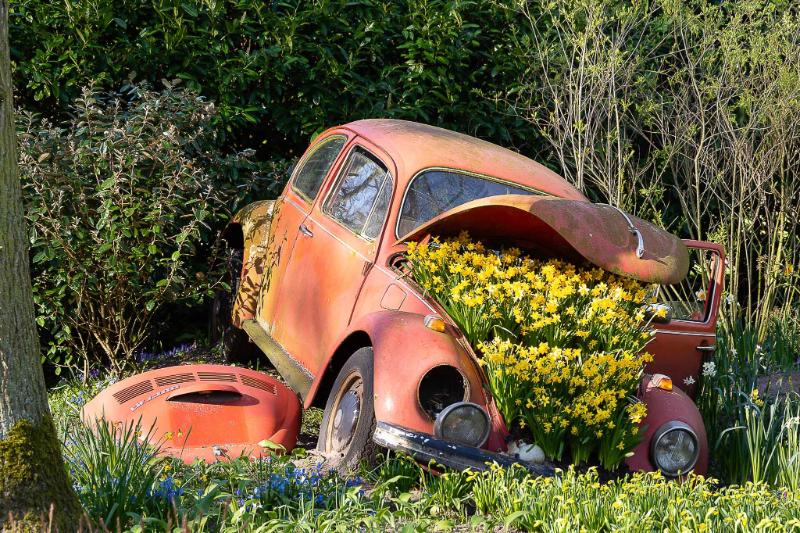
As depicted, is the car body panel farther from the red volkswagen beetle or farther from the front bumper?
the front bumper

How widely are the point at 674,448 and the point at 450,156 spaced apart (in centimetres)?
209

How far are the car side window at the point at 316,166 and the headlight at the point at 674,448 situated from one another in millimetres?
2727

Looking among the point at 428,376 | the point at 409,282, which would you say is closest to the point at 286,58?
the point at 409,282

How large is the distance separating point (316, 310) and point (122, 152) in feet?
5.74

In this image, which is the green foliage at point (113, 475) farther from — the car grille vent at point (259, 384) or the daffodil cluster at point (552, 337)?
the daffodil cluster at point (552, 337)

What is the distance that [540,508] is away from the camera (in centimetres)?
397

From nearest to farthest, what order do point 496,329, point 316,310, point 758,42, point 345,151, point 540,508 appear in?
1. point 540,508
2. point 496,329
3. point 316,310
4. point 345,151
5. point 758,42

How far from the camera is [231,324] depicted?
768 centimetres

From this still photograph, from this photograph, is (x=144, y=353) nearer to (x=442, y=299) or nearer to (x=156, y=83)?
(x=156, y=83)

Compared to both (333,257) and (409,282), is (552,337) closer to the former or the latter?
(409,282)

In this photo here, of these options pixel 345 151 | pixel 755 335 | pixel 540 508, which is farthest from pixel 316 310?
pixel 755 335

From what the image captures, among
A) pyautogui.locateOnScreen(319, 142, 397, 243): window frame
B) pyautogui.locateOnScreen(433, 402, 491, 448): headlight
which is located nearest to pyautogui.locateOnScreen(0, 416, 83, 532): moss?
pyautogui.locateOnScreen(433, 402, 491, 448): headlight

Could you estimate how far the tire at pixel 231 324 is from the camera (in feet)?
24.8

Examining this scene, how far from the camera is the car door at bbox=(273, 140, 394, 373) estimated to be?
5.70 metres
